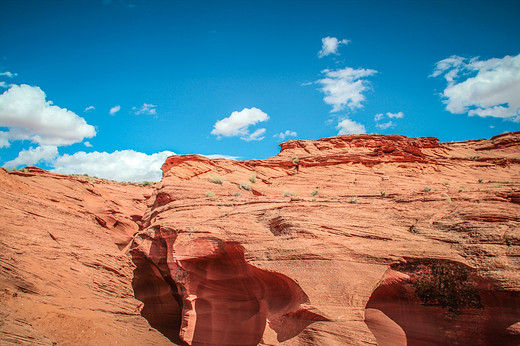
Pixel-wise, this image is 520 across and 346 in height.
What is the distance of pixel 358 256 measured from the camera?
10.3 meters

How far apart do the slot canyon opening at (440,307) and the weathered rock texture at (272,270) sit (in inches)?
1.1

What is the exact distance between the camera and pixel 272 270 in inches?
414

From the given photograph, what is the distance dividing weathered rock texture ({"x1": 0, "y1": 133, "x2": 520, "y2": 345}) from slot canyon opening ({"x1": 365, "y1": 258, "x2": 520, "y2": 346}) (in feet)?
0.09

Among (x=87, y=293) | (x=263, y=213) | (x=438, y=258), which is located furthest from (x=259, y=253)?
(x=87, y=293)

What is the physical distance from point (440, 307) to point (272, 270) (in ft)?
16.0

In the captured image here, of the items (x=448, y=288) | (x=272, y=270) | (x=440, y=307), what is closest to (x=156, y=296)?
(x=272, y=270)

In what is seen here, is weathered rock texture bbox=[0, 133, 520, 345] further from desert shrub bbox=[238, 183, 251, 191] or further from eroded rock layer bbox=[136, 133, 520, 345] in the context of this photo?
desert shrub bbox=[238, 183, 251, 191]

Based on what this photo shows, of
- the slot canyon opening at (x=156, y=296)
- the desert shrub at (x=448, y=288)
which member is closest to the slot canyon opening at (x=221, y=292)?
the slot canyon opening at (x=156, y=296)

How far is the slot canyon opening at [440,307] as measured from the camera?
8.76m

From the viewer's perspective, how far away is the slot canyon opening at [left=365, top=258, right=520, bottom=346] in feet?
28.7

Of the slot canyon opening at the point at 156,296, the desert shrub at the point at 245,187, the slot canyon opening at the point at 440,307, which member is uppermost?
the desert shrub at the point at 245,187

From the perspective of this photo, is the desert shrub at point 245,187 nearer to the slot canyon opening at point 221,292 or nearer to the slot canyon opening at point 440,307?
the slot canyon opening at point 221,292

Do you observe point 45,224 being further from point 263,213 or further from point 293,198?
point 293,198

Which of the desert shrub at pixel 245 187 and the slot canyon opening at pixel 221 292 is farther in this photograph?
the desert shrub at pixel 245 187
